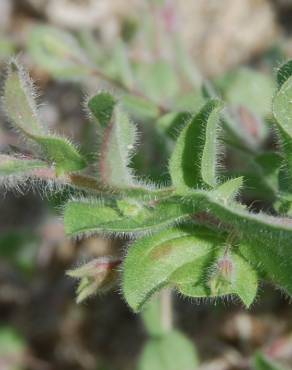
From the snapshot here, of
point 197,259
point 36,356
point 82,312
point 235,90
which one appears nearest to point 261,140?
point 235,90

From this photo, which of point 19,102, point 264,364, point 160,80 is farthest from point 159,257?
point 160,80

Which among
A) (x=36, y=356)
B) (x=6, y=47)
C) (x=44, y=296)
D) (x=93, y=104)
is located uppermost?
(x=93, y=104)

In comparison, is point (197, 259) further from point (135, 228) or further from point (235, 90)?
point (235, 90)

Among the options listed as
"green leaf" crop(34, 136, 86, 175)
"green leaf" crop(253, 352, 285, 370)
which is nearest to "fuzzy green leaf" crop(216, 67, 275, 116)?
"green leaf" crop(253, 352, 285, 370)

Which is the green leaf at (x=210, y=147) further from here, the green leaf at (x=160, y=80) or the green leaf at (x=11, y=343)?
the green leaf at (x=11, y=343)

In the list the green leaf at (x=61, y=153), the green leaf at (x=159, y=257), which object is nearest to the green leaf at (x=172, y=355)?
the green leaf at (x=159, y=257)

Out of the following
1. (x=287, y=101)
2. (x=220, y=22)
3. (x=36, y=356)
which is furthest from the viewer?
(x=220, y=22)
